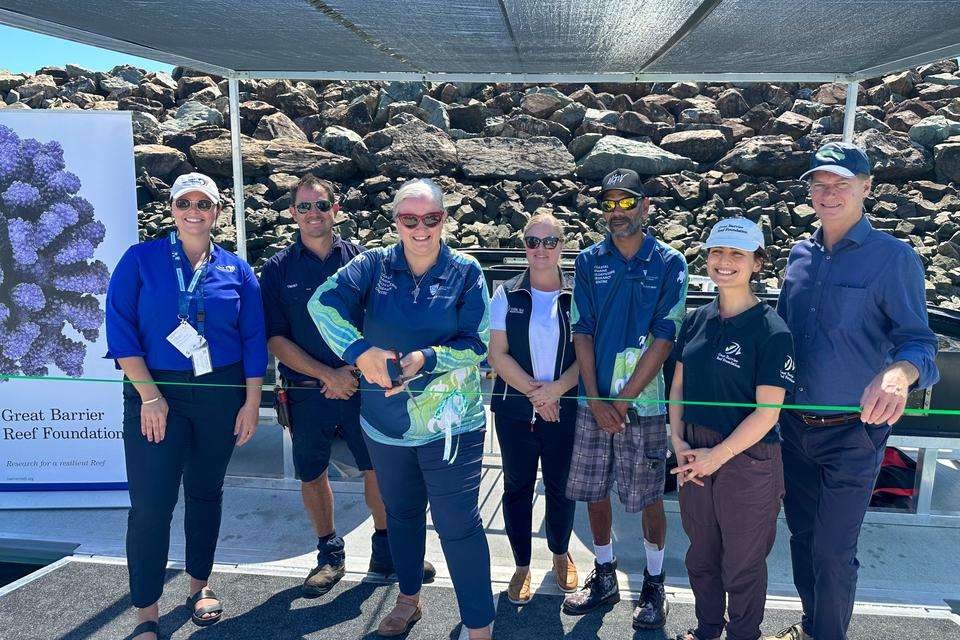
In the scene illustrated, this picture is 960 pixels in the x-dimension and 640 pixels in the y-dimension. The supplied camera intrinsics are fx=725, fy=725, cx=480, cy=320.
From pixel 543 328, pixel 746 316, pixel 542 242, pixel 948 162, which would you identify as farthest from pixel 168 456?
pixel 948 162

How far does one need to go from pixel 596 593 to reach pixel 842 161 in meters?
2.27

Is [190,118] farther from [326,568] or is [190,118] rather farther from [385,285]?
[385,285]

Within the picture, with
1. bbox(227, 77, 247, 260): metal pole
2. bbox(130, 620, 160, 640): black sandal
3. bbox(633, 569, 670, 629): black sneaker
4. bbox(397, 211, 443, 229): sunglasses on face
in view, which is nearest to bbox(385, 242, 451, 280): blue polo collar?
bbox(397, 211, 443, 229): sunglasses on face

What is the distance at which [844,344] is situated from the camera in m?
2.86

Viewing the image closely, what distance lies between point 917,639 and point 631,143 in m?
20.3

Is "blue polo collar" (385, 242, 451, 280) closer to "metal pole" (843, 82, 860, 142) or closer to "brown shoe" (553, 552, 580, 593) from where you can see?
"brown shoe" (553, 552, 580, 593)

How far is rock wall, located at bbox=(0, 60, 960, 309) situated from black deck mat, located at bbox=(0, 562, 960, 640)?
42.3 ft

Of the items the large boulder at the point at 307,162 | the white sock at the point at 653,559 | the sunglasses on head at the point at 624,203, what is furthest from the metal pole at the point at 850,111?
the large boulder at the point at 307,162

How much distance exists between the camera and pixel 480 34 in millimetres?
4375

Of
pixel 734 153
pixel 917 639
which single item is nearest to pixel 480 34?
pixel 917 639

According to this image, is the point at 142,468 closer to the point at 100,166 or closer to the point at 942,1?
the point at 100,166

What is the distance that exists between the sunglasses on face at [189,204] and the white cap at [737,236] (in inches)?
85.0

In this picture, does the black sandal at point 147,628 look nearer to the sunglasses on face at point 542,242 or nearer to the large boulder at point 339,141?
the sunglasses on face at point 542,242

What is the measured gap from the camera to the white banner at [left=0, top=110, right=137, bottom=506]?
4562mm
